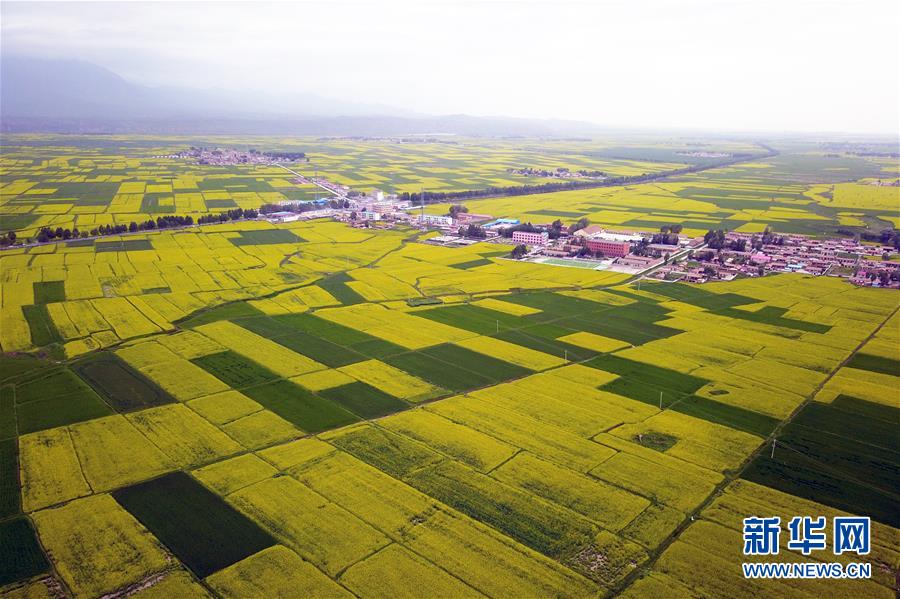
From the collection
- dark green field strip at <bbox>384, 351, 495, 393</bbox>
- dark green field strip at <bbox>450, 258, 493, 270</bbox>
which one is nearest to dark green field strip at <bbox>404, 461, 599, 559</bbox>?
dark green field strip at <bbox>384, 351, 495, 393</bbox>

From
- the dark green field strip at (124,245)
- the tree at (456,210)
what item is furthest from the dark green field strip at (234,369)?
the tree at (456,210)

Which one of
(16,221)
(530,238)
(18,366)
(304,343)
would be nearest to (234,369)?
(304,343)

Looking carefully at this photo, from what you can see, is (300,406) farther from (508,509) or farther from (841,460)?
(841,460)

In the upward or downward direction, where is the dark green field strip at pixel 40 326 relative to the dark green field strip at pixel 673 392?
upward

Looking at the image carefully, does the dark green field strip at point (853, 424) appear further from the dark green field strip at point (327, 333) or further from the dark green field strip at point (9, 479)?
the dark green field strip at point (9, 479)

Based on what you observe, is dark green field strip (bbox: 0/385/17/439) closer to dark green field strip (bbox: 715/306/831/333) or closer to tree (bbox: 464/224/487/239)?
dark green field strip (bbox: 715/306/831/333)
